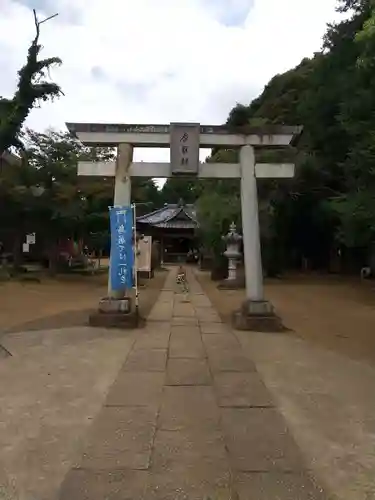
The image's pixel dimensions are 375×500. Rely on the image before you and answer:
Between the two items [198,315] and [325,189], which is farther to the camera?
[325,189]

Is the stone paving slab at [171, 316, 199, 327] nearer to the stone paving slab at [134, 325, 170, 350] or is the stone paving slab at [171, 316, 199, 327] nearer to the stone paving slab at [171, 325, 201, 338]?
the stone paving slab at [171, 325, 201, 338]

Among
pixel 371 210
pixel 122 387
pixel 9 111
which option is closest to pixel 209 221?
pixel 9 111

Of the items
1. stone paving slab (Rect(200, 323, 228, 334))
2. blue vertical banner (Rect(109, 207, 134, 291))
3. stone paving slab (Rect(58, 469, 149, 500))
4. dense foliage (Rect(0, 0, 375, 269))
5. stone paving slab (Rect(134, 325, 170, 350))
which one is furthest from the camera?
dense foliage (Rect(0, 0, 375, 269))

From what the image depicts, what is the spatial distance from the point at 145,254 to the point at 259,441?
873 inches

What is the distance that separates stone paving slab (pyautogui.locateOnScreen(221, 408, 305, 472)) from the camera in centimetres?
381

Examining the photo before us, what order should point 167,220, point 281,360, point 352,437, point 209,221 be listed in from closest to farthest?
point 352,437, point 281,360, point 209,221, point 167,220

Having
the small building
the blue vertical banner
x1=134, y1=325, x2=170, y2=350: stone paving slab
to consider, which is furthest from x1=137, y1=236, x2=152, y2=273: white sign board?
x1=134, y1=325, x2=170, y2=350: stone paving slab

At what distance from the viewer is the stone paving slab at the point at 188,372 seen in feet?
20.5

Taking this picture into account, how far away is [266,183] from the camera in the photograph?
2456cm

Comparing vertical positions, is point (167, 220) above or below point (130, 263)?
above

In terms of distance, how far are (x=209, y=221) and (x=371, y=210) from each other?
12409mm

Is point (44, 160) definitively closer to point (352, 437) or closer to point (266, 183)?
point (266, 183)

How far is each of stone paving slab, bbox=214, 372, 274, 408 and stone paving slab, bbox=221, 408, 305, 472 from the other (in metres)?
0.21

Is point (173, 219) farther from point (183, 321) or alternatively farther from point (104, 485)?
point (104, 485)
